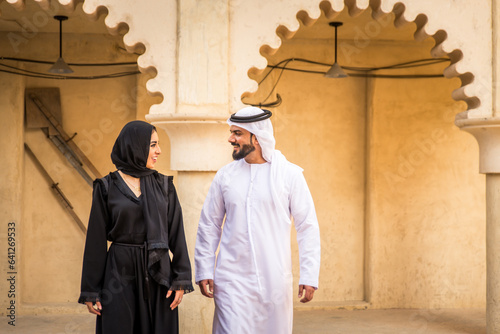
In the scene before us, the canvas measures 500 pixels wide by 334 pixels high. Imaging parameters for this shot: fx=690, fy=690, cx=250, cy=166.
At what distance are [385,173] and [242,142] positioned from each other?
14.7 ft

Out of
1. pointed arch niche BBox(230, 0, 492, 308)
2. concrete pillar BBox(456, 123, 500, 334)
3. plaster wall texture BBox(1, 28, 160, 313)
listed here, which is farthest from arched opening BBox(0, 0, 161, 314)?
concrete pillar BBox(456, 123, 500, 334)

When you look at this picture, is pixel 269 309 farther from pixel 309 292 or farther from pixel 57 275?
pixel 57 275

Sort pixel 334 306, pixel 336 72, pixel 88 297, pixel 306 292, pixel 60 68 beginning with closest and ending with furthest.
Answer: pixel 88 297 < pixel 306 292 < pixel 60 68 < pixel 336 72 < pixel 334 306

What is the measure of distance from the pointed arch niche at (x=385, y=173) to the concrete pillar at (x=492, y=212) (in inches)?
79.6

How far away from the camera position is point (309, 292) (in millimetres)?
3848

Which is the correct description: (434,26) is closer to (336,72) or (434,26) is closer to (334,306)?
(336,72)

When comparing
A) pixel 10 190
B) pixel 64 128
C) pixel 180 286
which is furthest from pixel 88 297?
pixel 64 128

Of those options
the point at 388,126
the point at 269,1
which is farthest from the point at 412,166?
the point at 269,1

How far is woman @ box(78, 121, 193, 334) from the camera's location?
143 inches

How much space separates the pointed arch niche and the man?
4.07 meters

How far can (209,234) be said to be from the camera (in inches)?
159

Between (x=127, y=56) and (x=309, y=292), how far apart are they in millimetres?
4850

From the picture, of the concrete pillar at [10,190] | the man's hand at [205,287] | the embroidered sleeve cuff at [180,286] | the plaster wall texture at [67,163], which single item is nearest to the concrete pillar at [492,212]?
the man's hand at [205,287]

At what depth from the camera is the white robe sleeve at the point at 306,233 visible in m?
3.87
